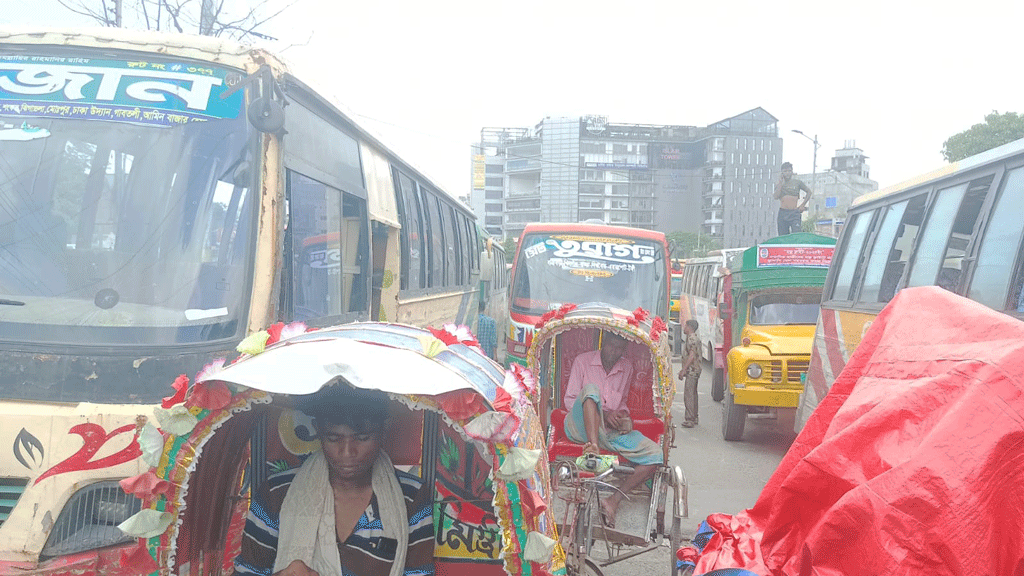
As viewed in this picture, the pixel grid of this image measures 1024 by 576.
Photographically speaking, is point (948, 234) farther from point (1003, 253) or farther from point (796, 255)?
point (796, 255)

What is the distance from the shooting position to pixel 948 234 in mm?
5660

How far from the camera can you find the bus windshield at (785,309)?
10367 mm

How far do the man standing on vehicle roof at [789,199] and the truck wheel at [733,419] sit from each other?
4.54 metres

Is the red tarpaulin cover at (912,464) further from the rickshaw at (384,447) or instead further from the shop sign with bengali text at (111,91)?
the shop sign with bengali text at (111,91)

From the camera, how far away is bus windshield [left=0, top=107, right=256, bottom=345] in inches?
143

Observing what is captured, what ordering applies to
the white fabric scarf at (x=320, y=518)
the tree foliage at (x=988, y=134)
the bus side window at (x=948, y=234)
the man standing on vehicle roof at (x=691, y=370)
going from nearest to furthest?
the white fabric scarf at (x=320, y=518) < the bus side window at (x=948, y=234) < the man standing on vehicle roof at (x=691, y=370) < the tree foliage at (x=988, y=134)

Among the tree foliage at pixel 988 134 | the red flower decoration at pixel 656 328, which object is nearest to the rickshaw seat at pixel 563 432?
the red flower decoration at pixel 656 328

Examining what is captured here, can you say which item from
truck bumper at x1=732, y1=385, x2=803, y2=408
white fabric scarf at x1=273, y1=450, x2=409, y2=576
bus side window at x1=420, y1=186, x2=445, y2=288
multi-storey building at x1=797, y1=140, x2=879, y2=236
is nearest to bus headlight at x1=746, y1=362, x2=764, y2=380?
truck bumper at x1=732, y1=385, x2=803, y2=408

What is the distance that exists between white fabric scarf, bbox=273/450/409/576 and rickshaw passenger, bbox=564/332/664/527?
2.72 meters

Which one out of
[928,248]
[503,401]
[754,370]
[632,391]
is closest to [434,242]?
[632,391]

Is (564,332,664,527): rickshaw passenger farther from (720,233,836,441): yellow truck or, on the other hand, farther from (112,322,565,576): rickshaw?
(720,233,836,441): yellow truck

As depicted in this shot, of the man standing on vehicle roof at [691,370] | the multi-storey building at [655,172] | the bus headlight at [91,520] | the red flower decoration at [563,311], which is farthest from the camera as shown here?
the multi-storey building at [655,172]

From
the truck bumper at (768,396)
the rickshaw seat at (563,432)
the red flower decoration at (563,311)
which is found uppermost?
the red flower decoration at (563,311)

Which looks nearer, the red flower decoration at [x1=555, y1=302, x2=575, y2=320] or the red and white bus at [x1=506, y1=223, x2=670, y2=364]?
the red flower decoration at [x1=555, y1=302, x2=575, y2=320]
